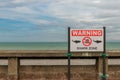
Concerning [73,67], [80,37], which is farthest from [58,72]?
[80,37]

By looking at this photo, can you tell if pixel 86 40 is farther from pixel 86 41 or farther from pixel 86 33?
pixel 86 33

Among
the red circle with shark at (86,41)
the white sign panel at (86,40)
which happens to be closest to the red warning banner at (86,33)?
the white sign panel at (86,40)

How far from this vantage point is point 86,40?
930 cm

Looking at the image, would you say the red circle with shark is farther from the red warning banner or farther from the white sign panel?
the red warning banner

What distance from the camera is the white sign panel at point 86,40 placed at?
9.27 metres

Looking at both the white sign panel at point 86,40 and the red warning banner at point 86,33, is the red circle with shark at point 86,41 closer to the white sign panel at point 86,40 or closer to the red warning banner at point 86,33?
the white sign panel at point 86,40

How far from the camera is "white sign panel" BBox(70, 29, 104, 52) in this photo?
365 inches

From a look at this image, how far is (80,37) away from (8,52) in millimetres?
2626

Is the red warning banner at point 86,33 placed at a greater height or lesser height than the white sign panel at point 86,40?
greater

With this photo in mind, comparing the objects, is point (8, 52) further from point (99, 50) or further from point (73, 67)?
point (99, 50)

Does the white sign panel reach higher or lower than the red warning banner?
lower

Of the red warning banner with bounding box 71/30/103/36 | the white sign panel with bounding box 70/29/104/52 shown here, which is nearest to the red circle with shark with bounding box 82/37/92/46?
the white sign panel with bounding box 70/29/104/52

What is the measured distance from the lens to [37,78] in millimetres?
10492

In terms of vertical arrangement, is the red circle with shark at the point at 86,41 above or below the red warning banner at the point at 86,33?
below
